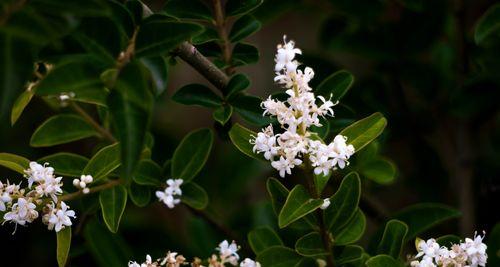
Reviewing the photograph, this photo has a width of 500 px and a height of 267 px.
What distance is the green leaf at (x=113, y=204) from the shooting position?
3.43ft

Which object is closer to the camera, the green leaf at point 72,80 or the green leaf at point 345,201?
the green leaf at point 72,80

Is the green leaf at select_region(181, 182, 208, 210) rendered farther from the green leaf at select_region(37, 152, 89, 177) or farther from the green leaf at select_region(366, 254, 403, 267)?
the green leaf at select_region(366, 254, 403, 267)

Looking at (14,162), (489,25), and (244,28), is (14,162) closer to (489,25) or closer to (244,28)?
(244,28)

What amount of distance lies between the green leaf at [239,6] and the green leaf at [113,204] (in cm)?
32

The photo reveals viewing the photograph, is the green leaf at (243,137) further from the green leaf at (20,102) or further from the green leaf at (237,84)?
the green leaf at (20,102)

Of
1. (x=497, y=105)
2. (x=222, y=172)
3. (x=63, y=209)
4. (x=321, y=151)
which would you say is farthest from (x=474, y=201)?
(x=63, y=209)

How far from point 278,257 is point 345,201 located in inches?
5.2

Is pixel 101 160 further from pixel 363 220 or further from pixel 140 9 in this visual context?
pixel 363 220

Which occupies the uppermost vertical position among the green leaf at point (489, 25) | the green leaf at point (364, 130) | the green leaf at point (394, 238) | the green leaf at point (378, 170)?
the green leaf at point (489, 25)

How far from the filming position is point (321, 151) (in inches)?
37.3

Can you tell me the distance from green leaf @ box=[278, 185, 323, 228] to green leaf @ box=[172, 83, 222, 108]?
22 centimetres

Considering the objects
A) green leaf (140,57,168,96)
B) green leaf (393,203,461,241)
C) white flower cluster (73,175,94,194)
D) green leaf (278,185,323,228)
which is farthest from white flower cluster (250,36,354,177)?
green leaf (393,203,461,241)

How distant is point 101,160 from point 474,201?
98cm

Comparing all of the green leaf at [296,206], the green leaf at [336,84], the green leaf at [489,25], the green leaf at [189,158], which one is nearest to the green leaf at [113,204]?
the green leaf at [189,158]
